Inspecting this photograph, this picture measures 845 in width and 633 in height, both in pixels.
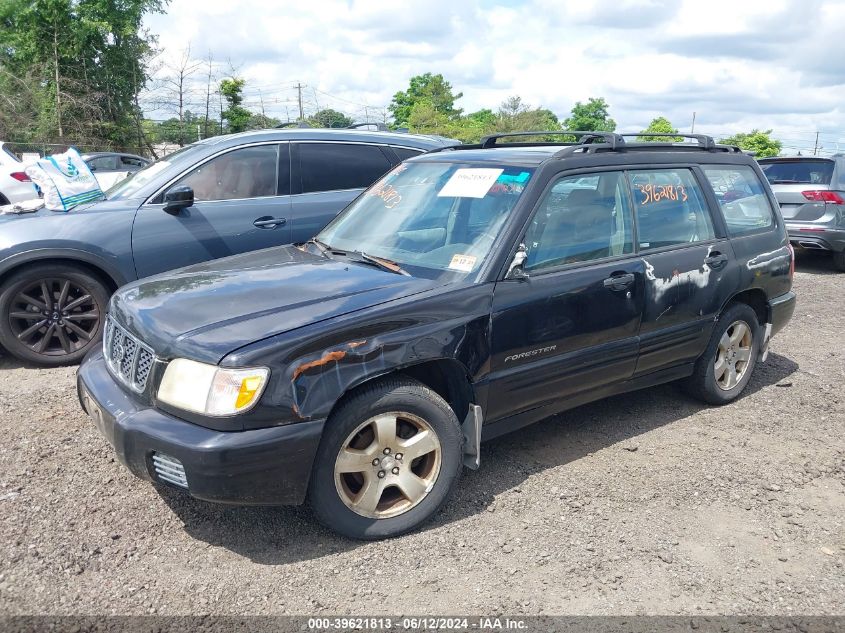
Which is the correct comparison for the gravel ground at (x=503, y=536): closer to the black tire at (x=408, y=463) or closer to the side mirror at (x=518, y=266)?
the black tire at (x=408, y=463)

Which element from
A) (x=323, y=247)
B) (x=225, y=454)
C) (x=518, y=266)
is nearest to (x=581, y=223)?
(x=518, y=266)

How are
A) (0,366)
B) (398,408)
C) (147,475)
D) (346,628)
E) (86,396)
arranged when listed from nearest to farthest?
(346,628) → (147,475) → (398,408) → (86,396) → (0,366)

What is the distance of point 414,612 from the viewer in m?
2.85

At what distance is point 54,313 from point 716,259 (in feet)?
15.4

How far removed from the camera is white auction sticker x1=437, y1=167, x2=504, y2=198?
4023mm

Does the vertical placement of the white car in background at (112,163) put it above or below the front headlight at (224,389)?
above

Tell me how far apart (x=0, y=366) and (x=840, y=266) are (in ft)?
34.4

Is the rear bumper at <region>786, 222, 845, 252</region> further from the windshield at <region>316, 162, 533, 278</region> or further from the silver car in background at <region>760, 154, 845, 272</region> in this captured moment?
the windshield at <region>316, 162, 533, 278</region>

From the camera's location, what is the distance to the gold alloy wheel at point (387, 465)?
3.20 metres

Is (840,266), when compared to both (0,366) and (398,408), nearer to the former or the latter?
(398,408)

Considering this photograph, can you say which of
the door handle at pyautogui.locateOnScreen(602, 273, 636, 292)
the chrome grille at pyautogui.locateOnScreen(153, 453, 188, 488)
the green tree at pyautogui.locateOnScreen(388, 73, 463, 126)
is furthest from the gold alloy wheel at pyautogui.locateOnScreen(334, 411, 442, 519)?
the green tree at pyautogui.locateOnScreen(388, 73, 463, 126)

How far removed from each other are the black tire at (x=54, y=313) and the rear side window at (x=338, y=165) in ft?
6.31

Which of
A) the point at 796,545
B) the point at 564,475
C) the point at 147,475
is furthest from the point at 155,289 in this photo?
the point at 796,545

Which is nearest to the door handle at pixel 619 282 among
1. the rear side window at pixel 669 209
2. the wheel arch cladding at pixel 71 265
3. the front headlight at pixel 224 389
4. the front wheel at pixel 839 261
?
the rear side window at pixel 669 209
